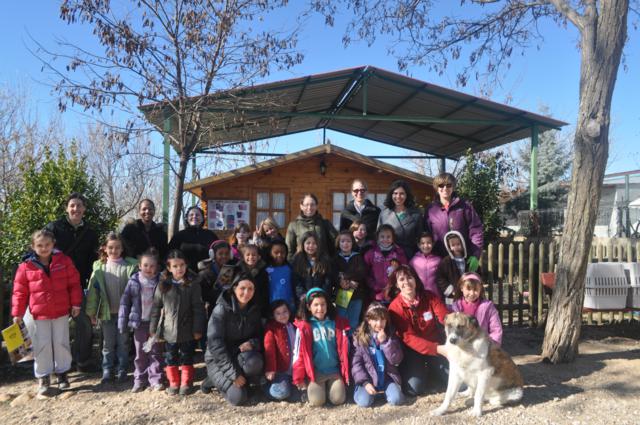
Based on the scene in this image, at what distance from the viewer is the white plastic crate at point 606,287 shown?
6.02 meters

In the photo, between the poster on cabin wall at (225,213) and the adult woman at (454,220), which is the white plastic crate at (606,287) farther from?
the poster on cabin wall at (225,213)

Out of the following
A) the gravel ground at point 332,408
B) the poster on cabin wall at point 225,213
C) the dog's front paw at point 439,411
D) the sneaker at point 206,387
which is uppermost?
the poster on cabin wall at point 225,213

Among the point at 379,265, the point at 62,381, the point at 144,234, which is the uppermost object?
the point at 144,234

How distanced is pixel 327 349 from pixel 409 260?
1.49 m

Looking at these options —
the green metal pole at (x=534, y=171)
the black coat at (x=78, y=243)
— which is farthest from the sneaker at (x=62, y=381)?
the green metal pole at (x=534, y=171)

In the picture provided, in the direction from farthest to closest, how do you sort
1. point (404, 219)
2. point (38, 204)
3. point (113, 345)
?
1. point (38, 204)
2. point (404, 219)
3. point (113, 345)

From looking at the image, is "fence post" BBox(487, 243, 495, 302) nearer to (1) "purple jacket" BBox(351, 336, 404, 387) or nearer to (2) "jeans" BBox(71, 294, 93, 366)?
(1) "purple jacket" BBox(351, 336, 404, 387)

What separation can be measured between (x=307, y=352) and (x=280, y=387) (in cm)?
42

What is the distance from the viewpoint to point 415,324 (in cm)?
464

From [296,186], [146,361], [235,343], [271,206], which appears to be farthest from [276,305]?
[296,186]

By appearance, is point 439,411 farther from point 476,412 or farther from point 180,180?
point 180,180

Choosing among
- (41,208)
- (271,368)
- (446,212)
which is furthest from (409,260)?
(41,208)

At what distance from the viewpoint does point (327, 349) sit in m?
4.45

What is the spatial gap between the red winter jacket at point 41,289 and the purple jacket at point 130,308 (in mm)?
556
